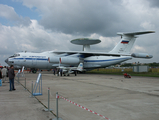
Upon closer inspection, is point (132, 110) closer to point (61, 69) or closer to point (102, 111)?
point (102, 111)

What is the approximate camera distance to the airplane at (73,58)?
26.2m

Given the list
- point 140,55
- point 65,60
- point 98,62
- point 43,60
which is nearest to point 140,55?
point 140,55

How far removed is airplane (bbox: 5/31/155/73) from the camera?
26.2 m

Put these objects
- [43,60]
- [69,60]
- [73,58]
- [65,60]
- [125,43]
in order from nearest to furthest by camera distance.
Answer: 1. [65,60]
2. [43,60]
3. [69,60]
4. [73,58]
5. [125,43]

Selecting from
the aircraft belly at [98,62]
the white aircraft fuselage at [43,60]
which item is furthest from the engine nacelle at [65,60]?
the aircraft belly at [98,62]

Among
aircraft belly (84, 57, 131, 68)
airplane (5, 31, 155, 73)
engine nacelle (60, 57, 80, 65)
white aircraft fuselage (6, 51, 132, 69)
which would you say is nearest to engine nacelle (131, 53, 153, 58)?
airplane (5, 31, 155, 73)

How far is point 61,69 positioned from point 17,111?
56.7 feet

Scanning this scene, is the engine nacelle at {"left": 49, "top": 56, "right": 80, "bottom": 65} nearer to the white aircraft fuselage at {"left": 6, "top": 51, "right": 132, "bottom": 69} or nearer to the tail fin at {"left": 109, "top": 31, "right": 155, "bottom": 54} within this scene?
the white aircraft fuselage at {"left": 6, "top": 51, "right": 132, "bottom": 69}

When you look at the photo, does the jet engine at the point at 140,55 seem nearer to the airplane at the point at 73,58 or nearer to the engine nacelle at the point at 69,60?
the airplane at the point at 73,58

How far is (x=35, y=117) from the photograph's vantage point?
4.48 m

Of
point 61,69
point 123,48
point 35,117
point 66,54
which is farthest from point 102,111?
point 123,48

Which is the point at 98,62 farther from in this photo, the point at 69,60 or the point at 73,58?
the point at 69,60

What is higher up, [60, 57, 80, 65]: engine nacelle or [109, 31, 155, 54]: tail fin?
[109, 31, 155, 54]: tail fin

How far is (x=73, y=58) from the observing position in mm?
28344
